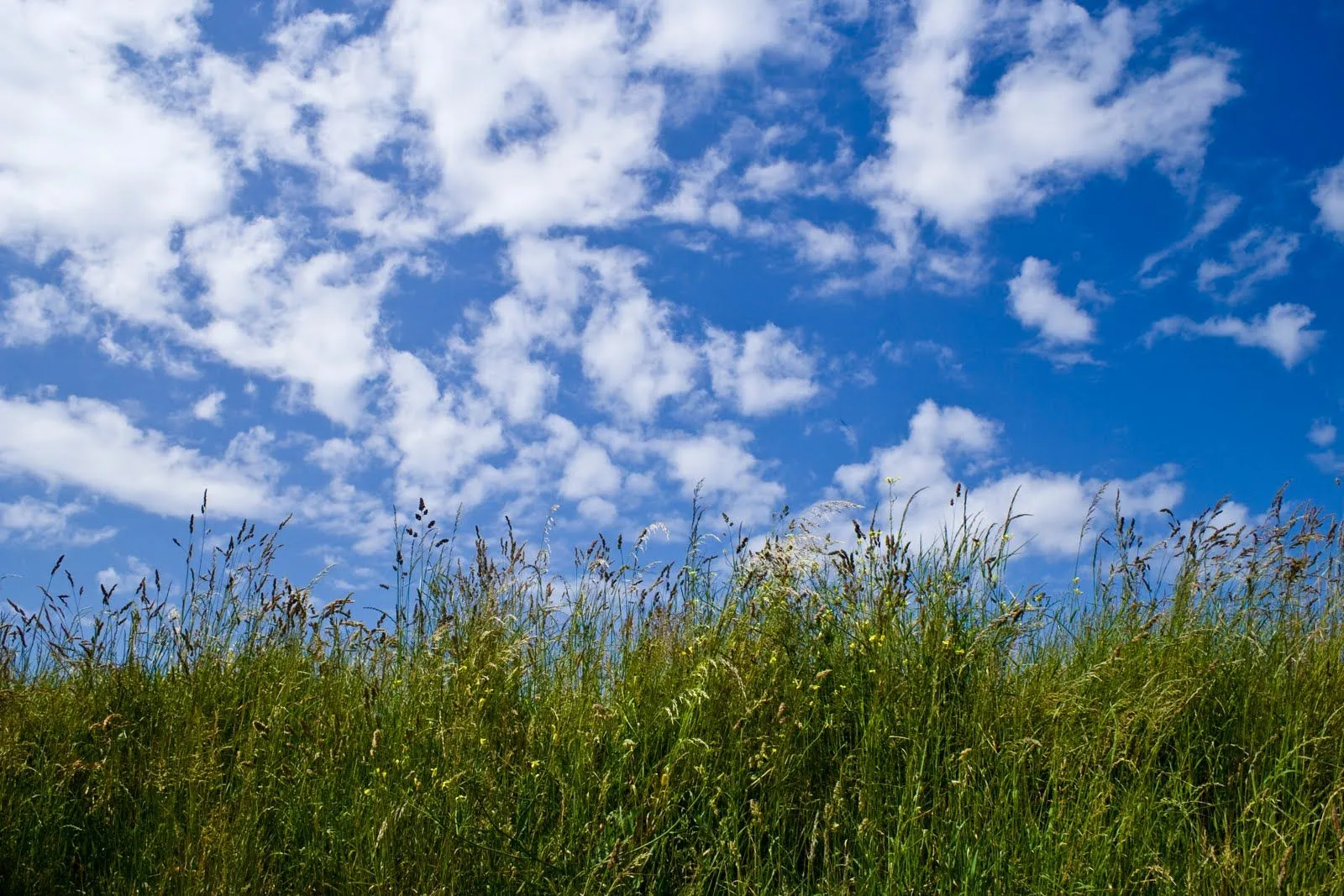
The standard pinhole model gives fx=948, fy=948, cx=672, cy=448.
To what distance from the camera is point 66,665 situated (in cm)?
525

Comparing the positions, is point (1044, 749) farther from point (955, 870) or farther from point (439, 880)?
point (439, 880)

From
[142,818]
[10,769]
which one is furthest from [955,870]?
[10,769]

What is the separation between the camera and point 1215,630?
4.60 meters

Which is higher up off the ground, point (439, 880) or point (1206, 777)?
point (1206, 777)

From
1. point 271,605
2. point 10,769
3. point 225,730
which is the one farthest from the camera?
point 271,605

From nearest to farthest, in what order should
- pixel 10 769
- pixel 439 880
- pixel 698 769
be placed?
pixel 439 880 < pixel 698 769 < pixel 10 769

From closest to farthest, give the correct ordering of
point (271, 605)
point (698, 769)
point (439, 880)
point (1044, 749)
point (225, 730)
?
point (439, 880) < point (698, 769) < point (1044, 749) < point (225, 730) < point (271, 605)

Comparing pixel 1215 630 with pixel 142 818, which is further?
pixel 1215 630

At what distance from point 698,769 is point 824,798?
0.57 m

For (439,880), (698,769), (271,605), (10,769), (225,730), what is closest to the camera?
(439,880)

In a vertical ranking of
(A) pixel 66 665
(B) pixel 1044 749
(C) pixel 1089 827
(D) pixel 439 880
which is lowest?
(D) pixel 439 880

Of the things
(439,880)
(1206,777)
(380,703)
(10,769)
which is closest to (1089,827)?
(1206,777)

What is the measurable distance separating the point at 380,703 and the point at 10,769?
1654 mm

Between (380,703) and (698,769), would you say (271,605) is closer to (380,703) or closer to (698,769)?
(380,703)
